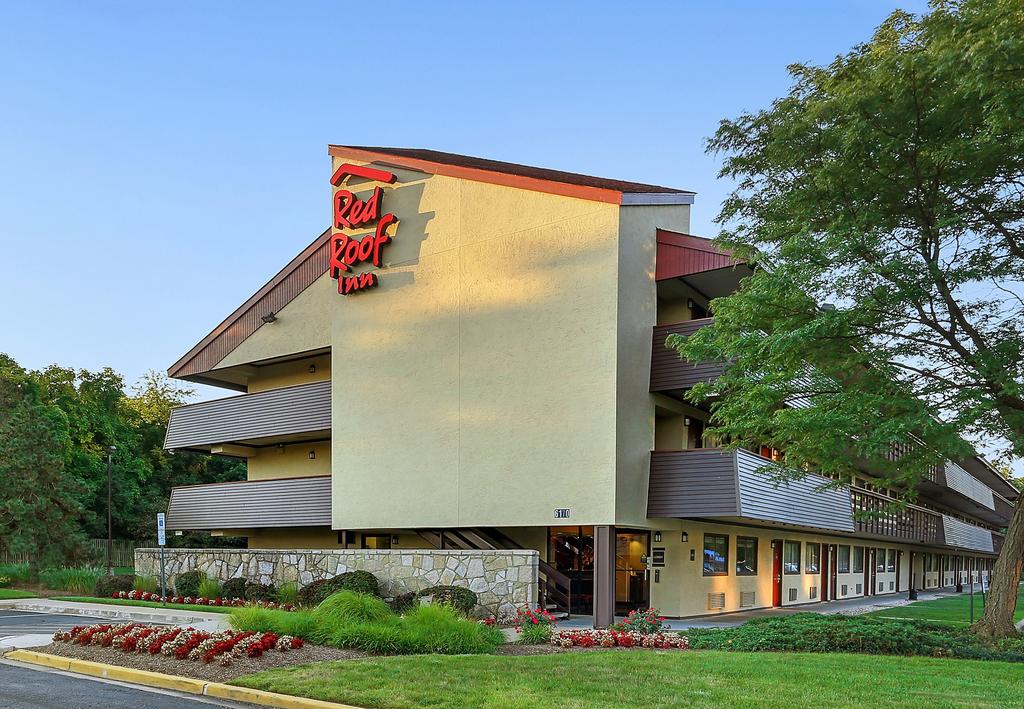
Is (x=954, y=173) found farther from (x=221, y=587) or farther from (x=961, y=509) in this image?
(x=961, y=509)

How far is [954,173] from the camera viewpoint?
52.5 feet

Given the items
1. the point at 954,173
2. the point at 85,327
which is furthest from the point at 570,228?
the point at 85,327

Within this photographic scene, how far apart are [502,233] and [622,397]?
5.79 metres

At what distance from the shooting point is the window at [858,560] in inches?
1750

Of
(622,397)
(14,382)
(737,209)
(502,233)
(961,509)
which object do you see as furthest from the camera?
(961,509)

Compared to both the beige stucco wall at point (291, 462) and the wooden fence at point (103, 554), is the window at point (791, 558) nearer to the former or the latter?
the beige stucco wall at point (291, 462)

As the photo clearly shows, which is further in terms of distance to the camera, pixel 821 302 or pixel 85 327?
pixel 85 327

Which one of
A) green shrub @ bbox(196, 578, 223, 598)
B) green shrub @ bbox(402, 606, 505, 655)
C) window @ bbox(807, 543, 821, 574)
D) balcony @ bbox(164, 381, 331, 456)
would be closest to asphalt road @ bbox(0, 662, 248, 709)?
green shrub @ bbox(402, 606, 505, 655)

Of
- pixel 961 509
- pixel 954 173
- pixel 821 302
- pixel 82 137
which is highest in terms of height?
pixel 82 137

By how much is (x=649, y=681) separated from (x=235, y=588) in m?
18.9

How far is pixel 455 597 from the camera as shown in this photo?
22547 millimetres

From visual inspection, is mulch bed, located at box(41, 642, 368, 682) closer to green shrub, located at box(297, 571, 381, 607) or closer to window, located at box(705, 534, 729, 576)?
green shrub, located at box(297, 571, 381, 607)

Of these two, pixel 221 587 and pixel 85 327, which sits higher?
pixel 85 327

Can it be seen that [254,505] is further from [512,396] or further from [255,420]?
[512,396]
